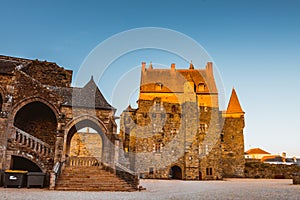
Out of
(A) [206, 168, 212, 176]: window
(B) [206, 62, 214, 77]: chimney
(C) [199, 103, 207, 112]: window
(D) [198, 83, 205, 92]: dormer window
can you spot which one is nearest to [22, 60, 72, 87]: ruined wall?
(A) [206, 168, 212, 176]: window

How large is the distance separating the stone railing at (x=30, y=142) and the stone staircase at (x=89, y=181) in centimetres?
142

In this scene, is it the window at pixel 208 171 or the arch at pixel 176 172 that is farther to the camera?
the window at pixel 208 171

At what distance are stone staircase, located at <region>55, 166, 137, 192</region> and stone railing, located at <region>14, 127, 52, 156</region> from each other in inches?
56.0

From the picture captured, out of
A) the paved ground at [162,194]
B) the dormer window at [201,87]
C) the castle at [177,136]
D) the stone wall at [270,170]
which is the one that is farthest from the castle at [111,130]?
the paved ground at [162,194]

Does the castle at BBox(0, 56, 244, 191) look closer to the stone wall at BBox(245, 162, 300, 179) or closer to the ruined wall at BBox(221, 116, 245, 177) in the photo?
the ruined wall at BBox(221, 116, 245, 177)

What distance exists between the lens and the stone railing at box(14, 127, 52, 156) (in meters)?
13.5

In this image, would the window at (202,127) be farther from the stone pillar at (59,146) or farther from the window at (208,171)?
the stone pillar at (59,146)

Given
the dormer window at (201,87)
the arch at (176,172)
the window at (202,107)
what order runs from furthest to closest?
the dormer window at (201,87) < the window at (202,107) < the arch at (176,172)

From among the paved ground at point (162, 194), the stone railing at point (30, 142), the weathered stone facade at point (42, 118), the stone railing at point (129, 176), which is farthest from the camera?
the stone railing at point (30, 142)

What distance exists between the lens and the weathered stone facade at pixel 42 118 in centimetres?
1335

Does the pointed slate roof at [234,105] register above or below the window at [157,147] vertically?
above

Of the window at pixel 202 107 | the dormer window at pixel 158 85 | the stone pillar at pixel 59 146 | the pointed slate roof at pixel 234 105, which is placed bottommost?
the stone pillar at pixel 59 146

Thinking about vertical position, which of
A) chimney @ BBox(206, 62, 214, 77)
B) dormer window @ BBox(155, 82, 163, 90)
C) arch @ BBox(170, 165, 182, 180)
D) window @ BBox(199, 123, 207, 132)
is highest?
chimney @ BBox(206, 62, 214, 77)

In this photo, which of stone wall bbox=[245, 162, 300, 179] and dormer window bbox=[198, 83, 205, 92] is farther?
dormer window bbox=[198, 83, 205, 92]
